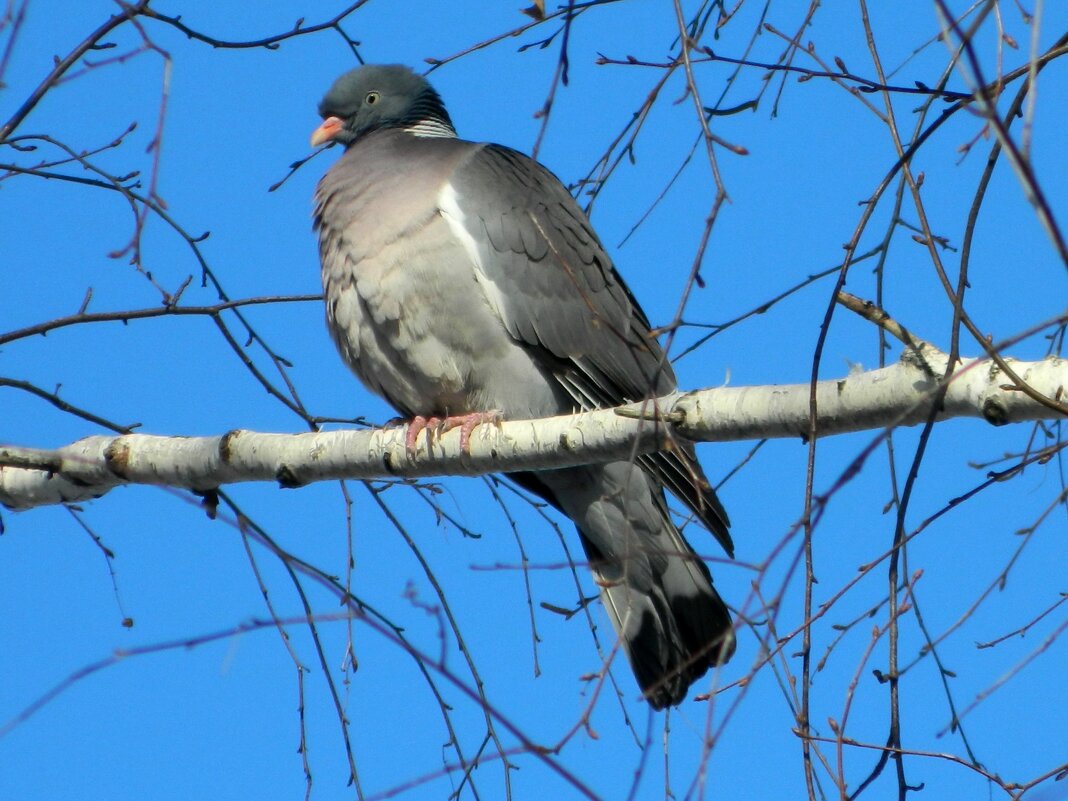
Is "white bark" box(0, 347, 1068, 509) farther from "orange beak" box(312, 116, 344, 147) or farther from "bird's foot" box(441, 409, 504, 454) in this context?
"orange beak" box(312, 116, 344, 147)

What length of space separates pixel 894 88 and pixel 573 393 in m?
1.84

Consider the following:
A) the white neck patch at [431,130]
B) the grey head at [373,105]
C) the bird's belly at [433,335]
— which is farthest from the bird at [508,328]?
the grey head at [373,105]

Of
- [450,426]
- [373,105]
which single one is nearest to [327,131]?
[373,105]

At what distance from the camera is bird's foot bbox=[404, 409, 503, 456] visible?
3160 millimetres

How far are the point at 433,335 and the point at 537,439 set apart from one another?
3.09 feet

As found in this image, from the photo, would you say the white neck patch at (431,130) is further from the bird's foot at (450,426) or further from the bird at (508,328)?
the bird's foot at (450,426)

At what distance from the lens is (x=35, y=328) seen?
2.86 m

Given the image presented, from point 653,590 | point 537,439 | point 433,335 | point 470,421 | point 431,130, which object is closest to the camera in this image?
point 537,439

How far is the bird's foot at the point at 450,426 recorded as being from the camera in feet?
10.4

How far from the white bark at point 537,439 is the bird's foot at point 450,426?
0.02 metres

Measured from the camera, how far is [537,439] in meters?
2.84

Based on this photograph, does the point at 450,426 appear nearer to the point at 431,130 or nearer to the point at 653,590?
the point at 653,590

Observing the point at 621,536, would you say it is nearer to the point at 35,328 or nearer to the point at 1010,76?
the point at 35,328

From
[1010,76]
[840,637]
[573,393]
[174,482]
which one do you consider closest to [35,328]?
[174,482]
